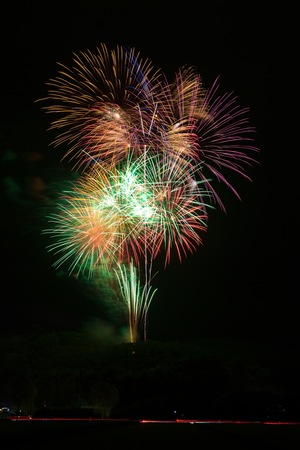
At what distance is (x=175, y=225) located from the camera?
37469 millimetres

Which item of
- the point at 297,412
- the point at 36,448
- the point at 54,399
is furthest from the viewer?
the point at 54,399

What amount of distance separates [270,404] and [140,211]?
2356 inches

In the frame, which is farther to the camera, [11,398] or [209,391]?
[209,391]

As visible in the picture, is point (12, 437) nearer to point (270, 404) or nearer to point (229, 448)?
point (229, 448)

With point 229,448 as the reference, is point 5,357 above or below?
above

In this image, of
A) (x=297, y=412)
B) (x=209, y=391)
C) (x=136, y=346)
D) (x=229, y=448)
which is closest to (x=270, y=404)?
(x=297, y=412)

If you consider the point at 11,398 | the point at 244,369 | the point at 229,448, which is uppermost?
the point at 244,369

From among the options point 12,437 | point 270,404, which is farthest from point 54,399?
point 12,437

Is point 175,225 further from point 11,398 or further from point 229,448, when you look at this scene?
point 11,398

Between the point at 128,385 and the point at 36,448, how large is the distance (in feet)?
263

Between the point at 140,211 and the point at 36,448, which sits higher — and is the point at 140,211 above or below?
above

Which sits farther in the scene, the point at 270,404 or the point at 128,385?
the point at 128,385

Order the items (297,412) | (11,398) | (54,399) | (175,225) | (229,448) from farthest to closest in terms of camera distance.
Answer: (54,399), (297,412), (11,398), (175,225), (229,448)

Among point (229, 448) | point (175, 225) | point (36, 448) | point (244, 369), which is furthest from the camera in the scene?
point (244, 369)
